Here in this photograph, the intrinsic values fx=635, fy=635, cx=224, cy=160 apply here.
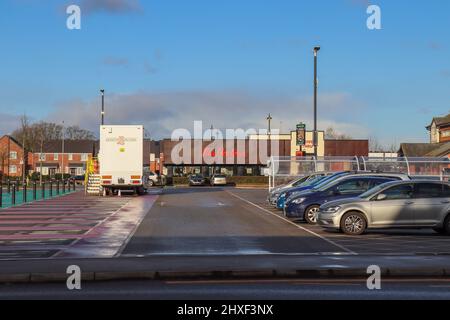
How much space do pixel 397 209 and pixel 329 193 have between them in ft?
11.2

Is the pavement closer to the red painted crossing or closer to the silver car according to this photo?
the red painted crossing

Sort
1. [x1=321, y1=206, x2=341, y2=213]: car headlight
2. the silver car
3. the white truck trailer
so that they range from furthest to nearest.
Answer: the white truck trailer → [x1=321, y1=206, x2=341, y2=213]: car headlight → the silver car

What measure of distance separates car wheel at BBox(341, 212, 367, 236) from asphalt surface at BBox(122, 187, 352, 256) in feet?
3.11

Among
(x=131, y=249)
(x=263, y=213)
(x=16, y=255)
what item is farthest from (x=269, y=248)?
(x=263, y=213)

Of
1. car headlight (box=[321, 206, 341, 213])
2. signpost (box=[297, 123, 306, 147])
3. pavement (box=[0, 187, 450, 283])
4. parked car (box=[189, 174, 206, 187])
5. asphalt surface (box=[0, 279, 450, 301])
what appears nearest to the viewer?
asphalt surface (box=[0, 279, 450, 301])

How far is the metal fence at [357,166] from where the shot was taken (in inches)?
1352

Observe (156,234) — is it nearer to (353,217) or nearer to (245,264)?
(353,217)

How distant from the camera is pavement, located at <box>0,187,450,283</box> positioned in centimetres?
1085

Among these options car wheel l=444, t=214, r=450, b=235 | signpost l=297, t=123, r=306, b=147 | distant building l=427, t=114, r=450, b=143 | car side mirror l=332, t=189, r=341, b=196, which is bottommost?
car wheel l=444, t=214, r=450, b=235

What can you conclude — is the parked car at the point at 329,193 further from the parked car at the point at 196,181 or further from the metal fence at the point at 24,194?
the parked car at the point at 196,181

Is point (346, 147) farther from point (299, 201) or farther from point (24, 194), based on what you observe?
point (299, 201)

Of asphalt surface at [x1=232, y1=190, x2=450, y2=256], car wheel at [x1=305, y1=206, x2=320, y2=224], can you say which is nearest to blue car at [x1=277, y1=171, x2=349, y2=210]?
car wheel at [x1=305, y1=206, x2=320, y2=224]

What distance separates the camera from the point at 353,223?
17.6 m

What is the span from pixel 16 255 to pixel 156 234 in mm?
4977
